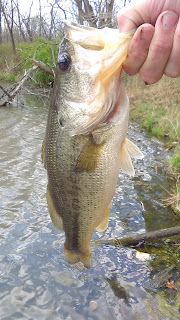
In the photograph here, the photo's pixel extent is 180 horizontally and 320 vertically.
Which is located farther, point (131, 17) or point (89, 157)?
point (89, 157)

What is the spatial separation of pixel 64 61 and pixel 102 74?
275mm

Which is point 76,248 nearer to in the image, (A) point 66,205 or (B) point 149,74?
(A) point 66,205

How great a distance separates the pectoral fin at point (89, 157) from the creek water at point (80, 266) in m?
2.62

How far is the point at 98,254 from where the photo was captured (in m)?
5.08

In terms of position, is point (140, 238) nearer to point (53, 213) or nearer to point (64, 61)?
point (53, 213)

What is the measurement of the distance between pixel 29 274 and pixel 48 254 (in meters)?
0.48

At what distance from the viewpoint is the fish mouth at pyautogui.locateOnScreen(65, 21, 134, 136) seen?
187 centimetres

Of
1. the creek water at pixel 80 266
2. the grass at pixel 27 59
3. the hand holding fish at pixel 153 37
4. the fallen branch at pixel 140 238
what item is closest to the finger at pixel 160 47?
the hand holding fish at pixel 153 37

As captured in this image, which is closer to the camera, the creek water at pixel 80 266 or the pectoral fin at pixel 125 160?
the pectoral fin at pixel 125 160

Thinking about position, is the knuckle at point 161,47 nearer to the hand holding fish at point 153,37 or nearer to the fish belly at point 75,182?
the hand holding fish at point 153,37

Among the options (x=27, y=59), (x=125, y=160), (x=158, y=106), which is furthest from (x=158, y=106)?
(x=125, y=160)

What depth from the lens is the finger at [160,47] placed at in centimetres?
167

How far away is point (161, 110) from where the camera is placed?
14.5m

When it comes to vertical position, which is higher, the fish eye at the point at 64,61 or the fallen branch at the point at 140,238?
the fish eye at the point at 64,61
